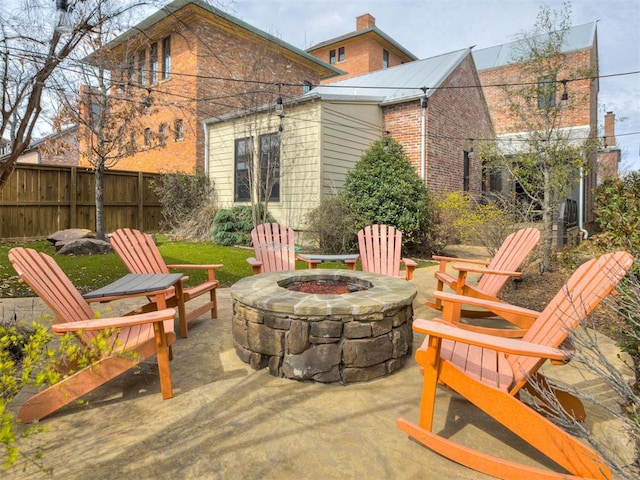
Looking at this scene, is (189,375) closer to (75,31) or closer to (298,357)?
(298,357)

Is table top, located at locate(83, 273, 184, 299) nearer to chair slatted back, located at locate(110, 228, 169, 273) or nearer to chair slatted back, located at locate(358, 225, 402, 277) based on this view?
chair slatted back, located at locate(110, 228, 169, 273)

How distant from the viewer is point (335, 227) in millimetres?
8375

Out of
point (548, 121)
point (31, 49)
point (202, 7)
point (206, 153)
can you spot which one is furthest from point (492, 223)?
point (206, 153)

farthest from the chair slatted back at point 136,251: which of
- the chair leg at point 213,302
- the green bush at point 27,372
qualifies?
the green bush at point 27,372

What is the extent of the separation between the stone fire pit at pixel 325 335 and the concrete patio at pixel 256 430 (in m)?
0.10

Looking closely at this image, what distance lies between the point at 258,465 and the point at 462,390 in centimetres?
104

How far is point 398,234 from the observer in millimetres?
5047

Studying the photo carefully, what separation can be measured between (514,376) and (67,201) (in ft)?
39.1

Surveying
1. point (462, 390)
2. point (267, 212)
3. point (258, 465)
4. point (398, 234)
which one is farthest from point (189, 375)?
point (267, 212)

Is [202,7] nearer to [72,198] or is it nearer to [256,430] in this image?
[256,430]

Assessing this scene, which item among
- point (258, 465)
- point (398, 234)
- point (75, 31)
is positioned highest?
point (75, 31)

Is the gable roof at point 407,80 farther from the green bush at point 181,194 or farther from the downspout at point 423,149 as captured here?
the green bush at point 181,194

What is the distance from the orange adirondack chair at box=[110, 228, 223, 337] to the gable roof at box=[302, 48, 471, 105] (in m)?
6.59

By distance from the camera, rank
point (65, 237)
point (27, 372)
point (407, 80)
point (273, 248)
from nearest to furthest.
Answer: point (27, 372), point (273, 248), point (65, 237), point (407, 80)
